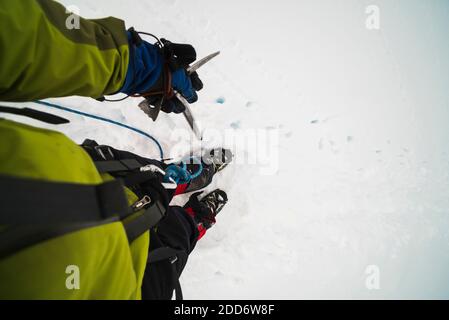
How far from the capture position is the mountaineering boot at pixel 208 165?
6.64 feet

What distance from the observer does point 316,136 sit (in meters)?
2.81

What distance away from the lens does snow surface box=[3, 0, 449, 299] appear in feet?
7.60

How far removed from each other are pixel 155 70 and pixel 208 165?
1183mm

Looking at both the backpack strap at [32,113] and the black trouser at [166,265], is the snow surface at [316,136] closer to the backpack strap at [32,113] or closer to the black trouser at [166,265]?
the black trouser at [166,265]

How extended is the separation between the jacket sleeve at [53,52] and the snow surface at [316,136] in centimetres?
103

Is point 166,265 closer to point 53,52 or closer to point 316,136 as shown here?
point 53,52

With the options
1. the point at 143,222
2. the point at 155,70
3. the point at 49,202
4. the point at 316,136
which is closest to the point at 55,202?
the point at 49,202

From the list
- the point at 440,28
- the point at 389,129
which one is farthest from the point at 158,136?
the point at 440,28
